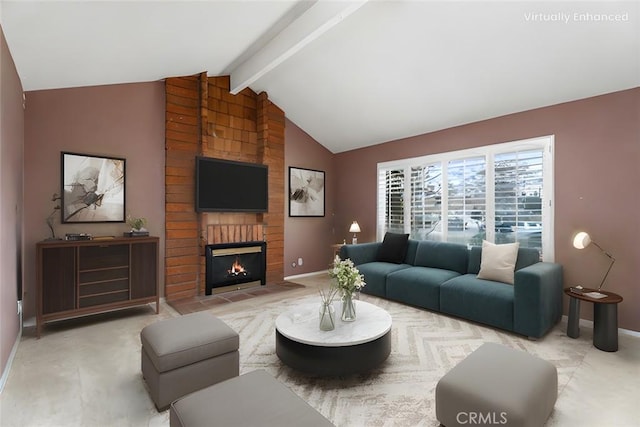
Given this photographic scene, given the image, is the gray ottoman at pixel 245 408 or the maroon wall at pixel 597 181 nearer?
the gray ottoman at pixel 245 408

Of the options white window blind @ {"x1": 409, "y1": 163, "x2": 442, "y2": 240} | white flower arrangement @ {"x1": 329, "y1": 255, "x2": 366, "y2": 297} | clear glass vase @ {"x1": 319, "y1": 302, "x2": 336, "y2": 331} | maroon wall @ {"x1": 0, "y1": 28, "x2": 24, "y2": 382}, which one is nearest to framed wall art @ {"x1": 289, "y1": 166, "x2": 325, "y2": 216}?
white window blind @ {"x1": 409, "y1": 163, "x2": 442, "y2": 240}

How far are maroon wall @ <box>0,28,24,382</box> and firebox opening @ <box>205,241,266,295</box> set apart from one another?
6.52 ft

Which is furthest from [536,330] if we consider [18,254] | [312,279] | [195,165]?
[18,254]

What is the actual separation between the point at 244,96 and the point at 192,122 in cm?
104

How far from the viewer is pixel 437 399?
5.35ft

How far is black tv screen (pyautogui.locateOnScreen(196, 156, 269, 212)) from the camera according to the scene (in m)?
4.33

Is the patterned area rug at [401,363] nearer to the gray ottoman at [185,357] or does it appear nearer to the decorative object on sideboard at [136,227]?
the gray ottoman at [185,357]

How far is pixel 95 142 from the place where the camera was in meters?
3.51

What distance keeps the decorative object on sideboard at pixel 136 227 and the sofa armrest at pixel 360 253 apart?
264cm

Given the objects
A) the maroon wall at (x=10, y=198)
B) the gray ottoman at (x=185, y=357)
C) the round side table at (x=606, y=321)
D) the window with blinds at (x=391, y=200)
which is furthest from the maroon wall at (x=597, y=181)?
the maroon wall at (x=10, y=198)

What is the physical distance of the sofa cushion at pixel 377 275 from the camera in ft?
13.5

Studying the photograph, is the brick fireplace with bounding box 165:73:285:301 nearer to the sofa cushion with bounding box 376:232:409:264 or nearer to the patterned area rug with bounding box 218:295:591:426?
the patterned area rug with bounding box 218:295:591:426

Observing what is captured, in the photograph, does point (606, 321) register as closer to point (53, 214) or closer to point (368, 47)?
point (368, 47)

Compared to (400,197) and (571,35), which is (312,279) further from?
(571,35)
